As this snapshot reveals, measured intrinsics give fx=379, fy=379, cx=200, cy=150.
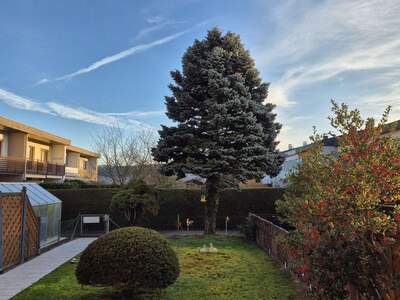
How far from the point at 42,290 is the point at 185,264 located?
3897 millimetres

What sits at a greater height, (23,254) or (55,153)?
(55,153)

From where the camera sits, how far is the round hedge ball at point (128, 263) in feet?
20.6

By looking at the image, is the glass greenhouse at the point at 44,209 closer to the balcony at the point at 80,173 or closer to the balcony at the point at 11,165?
the balcony at the point at 11,165

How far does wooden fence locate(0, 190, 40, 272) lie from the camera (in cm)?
981

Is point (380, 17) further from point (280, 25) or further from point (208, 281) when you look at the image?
point (208, 281)

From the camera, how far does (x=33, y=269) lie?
9992mm

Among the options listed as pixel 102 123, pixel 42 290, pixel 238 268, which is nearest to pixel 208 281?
pixel 238 268

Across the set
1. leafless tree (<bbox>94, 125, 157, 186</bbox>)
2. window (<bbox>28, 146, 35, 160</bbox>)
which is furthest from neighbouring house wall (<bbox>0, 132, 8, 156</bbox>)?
leafless tree (<bbox>94, 125, 157, 186</bbox>)

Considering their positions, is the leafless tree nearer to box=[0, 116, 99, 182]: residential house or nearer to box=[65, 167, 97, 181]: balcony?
box=[0, 116, 99, 182]: residential house

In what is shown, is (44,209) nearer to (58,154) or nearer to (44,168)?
(44,168)

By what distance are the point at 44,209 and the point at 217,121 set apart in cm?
736

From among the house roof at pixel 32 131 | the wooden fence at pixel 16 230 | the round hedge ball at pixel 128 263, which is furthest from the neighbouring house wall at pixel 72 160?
the round hedge ball at pixel 128 263

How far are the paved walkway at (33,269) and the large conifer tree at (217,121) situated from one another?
5.37m

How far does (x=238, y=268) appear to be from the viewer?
9.80 meters
